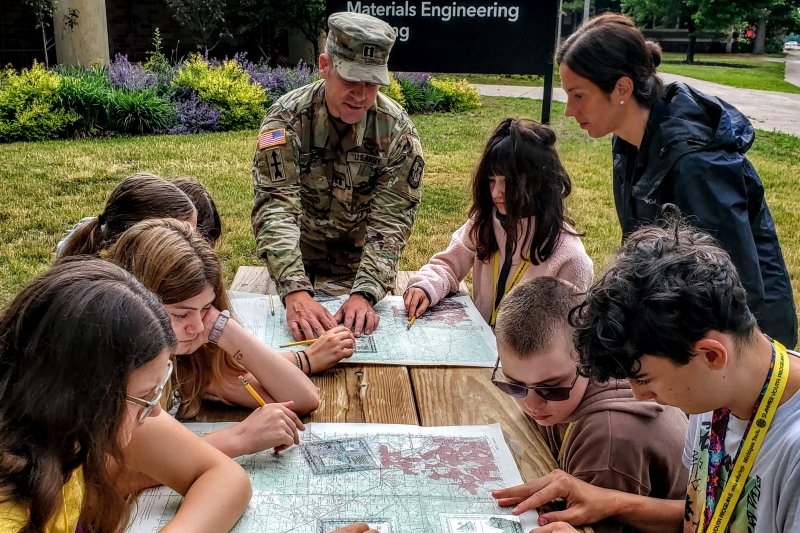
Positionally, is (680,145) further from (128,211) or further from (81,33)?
(81,33)

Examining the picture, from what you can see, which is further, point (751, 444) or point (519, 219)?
point (519, 219)

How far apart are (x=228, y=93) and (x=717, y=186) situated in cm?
741

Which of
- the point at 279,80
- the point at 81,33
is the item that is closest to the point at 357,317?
the point at 279,80

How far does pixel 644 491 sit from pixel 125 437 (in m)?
1.00

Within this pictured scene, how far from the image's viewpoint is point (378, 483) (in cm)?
150

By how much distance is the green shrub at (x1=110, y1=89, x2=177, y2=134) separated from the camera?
8.12 m

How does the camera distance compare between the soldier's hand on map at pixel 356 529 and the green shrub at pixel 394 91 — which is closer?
the soldier's hand on map at pixel 356 529

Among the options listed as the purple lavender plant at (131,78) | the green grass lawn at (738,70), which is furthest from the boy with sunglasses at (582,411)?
the green grass lawn at (738,70)

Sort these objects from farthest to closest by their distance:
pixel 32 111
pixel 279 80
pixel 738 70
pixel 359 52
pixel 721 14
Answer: pixel 721 14 → pixel 738 70 → pixel 279 80 → pixel 32 111 → pixel 359 52

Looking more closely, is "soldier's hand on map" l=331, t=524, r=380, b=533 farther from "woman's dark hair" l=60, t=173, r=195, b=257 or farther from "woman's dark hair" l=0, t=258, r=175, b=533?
"woman's dark hair" l=60, t=173, r=195, b=257

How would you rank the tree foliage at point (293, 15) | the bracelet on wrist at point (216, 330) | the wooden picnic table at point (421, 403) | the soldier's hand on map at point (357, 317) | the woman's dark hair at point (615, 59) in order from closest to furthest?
Answer: the wooden picnic table at point (421, 403)
the bracelet on wrist at point (216, 330)
the woman's dark hair at point (615, 59)
the soldier's hand on map at point (357, 317)
the tree foliage at point (293, 15)

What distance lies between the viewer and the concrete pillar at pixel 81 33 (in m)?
10.1

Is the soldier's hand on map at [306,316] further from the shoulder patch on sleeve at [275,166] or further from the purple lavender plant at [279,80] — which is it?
the purple lavender plant at [279,80]

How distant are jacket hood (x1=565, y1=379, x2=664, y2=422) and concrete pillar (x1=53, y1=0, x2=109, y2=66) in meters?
9.78
